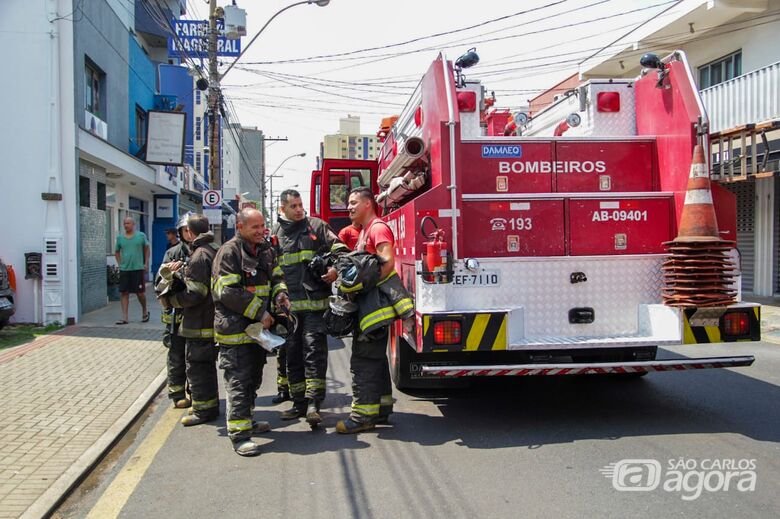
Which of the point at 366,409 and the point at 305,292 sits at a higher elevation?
the point at 305,292

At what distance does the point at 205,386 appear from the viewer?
524 cm

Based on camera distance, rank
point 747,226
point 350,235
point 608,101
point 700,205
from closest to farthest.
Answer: point 700,205 < point 608,101 < point 350,235 < point 747,226

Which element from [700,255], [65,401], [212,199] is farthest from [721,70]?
[65,401]

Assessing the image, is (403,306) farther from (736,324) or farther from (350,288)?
(736,324)

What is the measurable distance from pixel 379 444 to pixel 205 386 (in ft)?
5.50

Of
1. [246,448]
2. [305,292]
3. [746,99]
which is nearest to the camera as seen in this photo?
[246,448]

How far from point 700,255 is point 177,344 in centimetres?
463

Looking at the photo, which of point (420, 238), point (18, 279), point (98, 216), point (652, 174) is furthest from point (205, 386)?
point (98, 216)

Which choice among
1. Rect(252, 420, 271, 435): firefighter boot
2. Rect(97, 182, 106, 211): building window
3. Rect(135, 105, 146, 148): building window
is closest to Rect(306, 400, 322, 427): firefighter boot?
Rect(252, 420, 271, 435): firefighter boot

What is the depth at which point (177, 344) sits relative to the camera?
18.6 feet

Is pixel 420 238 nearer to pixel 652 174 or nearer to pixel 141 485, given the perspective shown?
pixel 652 174

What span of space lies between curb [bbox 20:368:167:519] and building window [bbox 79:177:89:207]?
700 centimetres

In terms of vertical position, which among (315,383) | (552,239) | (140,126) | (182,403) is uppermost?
(140,126)

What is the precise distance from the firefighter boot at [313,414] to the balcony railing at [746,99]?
11.3 metres
